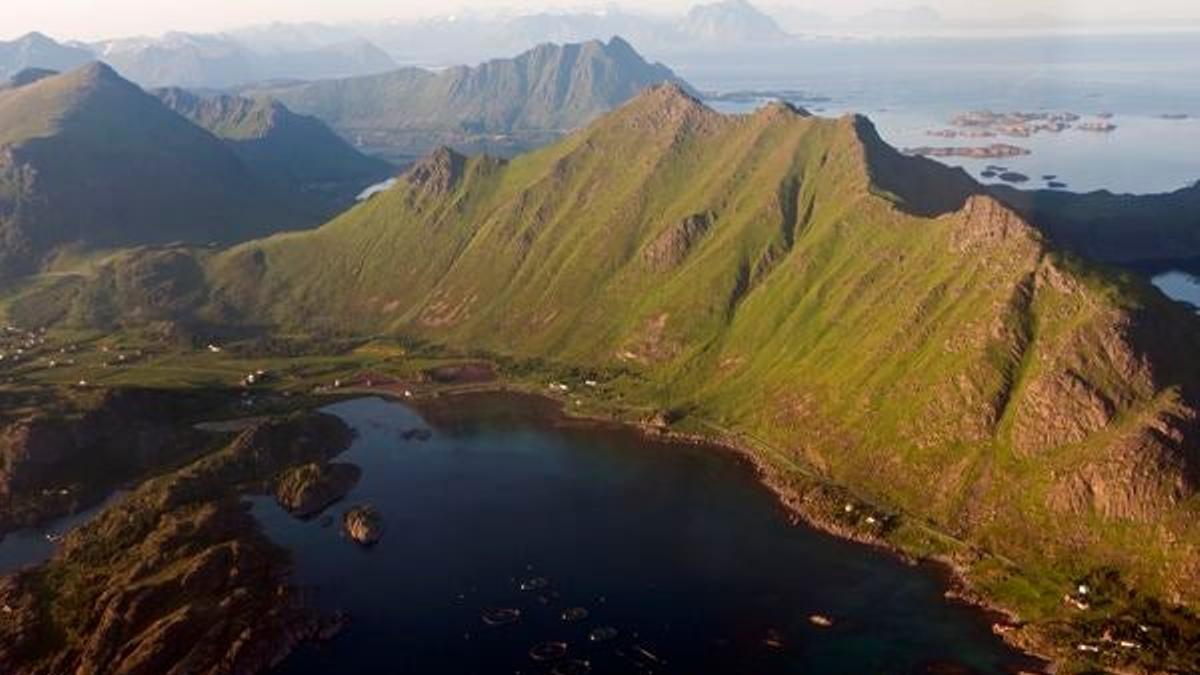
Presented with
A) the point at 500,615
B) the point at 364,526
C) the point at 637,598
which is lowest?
the point at 364,526

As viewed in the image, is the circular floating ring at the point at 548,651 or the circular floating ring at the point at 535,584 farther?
the circular floating ring at the point at 535,584

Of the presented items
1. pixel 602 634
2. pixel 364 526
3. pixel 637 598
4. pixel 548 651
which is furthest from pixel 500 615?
pixel 364 526

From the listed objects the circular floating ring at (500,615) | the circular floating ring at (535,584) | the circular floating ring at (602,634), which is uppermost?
the circular floating ring at (602,634)

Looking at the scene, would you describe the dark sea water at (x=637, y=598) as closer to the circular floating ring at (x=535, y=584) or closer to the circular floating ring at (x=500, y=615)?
the circular floating ring at (x=535, y=584)

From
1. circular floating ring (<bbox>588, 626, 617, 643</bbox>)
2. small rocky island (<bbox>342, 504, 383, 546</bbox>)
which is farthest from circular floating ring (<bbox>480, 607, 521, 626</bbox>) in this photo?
small rocky island (<bbox>342, 504, 383, 546</bbox>)

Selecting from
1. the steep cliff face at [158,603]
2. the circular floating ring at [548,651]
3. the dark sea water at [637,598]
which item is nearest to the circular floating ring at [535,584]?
the dark sea water at [637,598]

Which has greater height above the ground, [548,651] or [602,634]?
[602,634]

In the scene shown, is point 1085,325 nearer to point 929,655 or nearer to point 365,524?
point 929,655

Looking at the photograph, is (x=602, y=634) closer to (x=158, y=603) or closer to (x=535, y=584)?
(x=535, y=584)

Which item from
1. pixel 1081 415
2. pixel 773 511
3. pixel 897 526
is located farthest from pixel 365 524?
pixel 1081 415
